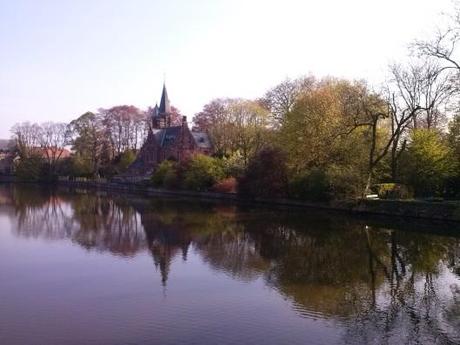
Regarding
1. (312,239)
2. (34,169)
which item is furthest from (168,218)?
(34,169)

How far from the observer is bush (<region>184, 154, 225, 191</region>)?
178 feet

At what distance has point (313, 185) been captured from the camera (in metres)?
38.5

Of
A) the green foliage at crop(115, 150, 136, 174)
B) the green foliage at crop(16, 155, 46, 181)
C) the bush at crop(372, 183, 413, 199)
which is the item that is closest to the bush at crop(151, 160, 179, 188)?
the green foliage at crop(115, 150, 136, 174)

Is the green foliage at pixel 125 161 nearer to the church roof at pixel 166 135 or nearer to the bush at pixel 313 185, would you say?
the church roof at pixel 166 135

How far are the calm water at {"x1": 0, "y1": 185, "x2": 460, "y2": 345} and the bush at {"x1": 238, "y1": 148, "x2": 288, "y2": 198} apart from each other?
12117mm

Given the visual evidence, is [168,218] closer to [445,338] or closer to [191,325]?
[191,325]

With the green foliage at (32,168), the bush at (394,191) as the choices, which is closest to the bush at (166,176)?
the bush at (394,191)

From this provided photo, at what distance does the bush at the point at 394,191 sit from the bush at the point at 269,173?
8.77 metres

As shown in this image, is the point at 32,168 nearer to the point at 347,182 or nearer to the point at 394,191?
the point at 347,182

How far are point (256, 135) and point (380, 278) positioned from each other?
1565 inches

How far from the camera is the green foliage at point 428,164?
35500 mm

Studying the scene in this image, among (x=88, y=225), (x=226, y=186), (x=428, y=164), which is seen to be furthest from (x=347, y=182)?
(x=226, y=186)

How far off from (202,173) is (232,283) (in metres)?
38.8

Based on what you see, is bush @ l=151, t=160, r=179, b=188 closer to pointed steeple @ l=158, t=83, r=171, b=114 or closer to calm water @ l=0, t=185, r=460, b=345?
pointed steeple @ l=158, t=83, r=171, b=114
